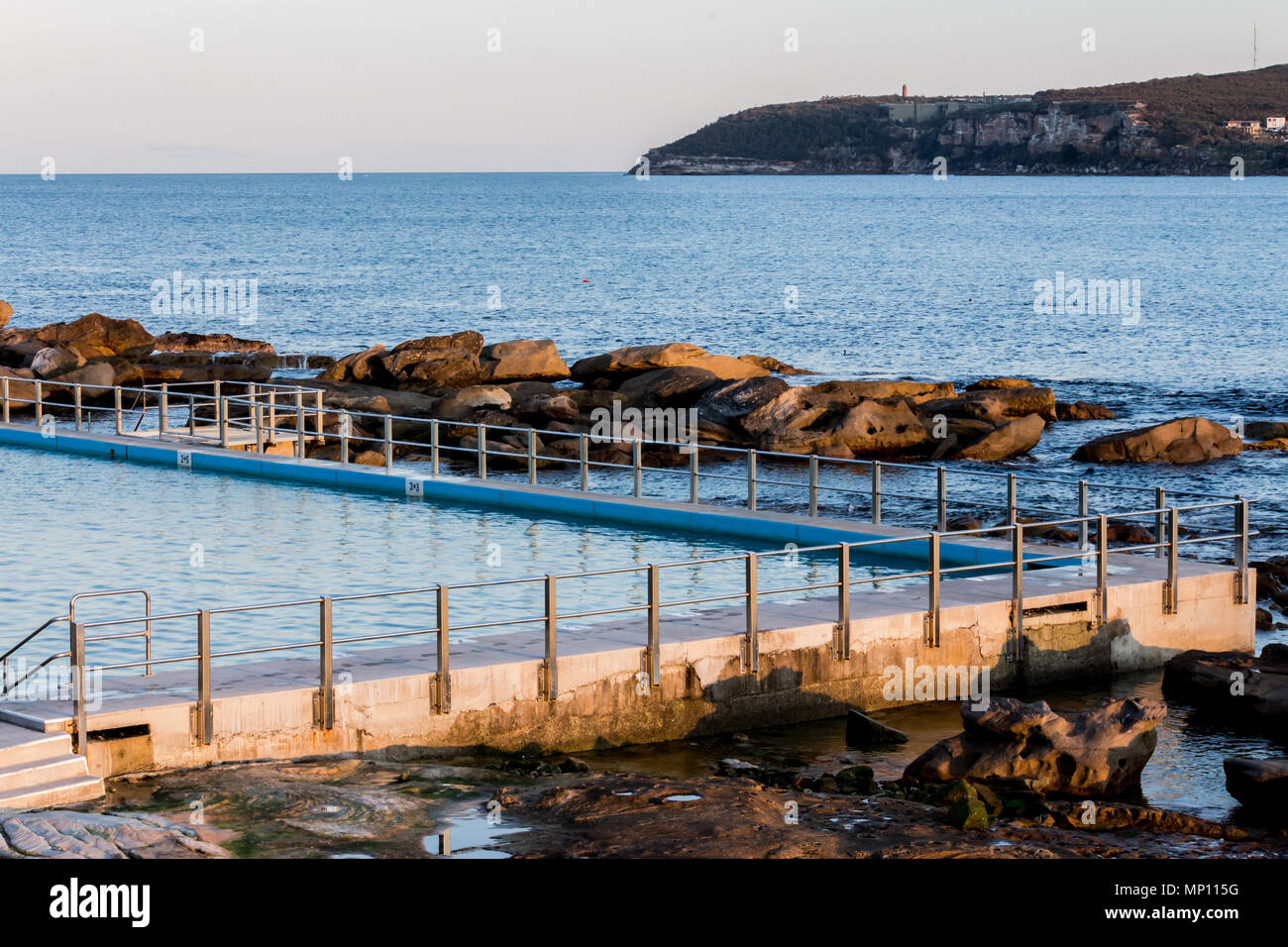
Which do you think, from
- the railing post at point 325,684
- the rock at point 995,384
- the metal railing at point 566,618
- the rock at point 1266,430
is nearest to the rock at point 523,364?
the rock at point 995,384

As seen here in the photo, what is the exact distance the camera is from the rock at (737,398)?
1560 inches

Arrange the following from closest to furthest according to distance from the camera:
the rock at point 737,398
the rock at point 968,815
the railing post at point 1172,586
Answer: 1. the rock at point 968,815
2. the railing post at point 1172,586
3. the rock at point 737,398

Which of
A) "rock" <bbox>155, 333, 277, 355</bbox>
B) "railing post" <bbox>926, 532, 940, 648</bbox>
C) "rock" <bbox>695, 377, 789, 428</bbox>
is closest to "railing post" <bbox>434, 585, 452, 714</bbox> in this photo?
"railing post" <bbox>926, 532, 940, 648</bbox>

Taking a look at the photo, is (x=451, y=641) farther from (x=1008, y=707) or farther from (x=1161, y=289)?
(x=1161, y=289)

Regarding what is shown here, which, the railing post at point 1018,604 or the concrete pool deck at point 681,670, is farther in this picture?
the railing post at point 1018,604

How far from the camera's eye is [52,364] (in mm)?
48812

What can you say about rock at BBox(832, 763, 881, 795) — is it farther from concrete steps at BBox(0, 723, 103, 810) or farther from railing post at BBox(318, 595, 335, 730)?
concrete steps at BBox(0, 723, 103, 810)

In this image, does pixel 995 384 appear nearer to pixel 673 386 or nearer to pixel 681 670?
pixel 673 386

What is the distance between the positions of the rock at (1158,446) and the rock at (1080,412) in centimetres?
791

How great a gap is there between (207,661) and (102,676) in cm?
181

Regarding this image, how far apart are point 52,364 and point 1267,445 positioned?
32579 mm

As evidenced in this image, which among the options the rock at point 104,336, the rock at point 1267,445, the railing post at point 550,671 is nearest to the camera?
the railing post at point 550,671

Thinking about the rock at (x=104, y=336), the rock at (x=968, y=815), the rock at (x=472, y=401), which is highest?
the rock at (x=104, y=336)

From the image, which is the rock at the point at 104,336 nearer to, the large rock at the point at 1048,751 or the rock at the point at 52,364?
the rock at the point at 52,364
